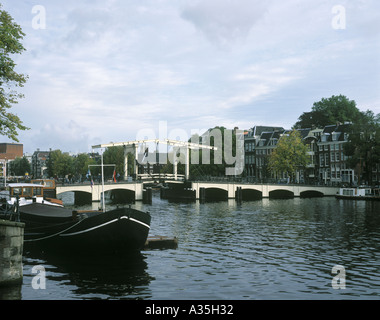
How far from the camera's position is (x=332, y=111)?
102250 millimetres

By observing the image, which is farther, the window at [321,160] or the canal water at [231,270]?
the window at [321,160]

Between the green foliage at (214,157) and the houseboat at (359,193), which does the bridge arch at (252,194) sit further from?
the houseboat at (359,193)

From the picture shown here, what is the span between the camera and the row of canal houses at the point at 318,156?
284 feet

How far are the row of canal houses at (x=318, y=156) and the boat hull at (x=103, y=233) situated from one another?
202 feet

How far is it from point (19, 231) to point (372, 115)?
229 feet

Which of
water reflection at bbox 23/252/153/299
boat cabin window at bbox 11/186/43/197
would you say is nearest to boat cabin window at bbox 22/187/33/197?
boat cabin window at bbox 11/186/43/197

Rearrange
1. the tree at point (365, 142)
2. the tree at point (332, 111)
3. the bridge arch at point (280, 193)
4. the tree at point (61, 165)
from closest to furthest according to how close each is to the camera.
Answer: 1. the tree at point (365, 142)
2. the bridge arch at point (280, 193)
3. the tree at point (332, 111)
4. the tree at point (61, 165)

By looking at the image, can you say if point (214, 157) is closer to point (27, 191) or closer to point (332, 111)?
point (332, 111)

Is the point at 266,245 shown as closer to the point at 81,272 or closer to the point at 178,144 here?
the point at 81,272

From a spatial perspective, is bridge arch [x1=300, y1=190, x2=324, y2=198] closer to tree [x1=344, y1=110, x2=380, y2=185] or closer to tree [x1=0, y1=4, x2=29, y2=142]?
tree [x1=344, y1=110, x2=380, y2=185]

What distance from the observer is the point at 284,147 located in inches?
3204

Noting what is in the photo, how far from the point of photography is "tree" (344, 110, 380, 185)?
70.8 meters

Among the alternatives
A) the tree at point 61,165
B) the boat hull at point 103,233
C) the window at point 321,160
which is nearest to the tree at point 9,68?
the boat hull at point 103,233

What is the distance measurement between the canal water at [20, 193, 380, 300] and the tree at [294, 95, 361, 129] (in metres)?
74.1
